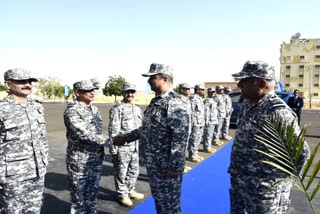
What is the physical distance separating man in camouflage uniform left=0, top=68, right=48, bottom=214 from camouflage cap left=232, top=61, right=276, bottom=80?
2.08 m

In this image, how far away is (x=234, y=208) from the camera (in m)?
2.63

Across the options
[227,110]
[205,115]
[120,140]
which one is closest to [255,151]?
[120,140]

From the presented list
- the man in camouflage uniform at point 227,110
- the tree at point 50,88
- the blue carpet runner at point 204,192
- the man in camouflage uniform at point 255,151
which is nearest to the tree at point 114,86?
the tree at point 50,88

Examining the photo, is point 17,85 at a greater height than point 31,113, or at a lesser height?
greater

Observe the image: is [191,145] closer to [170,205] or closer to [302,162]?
[170,205]

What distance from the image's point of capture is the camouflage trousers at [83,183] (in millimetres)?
3371

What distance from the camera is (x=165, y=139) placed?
287cm

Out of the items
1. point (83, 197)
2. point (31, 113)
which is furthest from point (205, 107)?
point (31, 113)

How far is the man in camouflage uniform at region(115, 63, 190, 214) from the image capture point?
2781 mm

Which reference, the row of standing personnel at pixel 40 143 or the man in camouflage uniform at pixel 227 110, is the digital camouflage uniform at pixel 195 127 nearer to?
the man in camouflage uniform at pixel 227 110

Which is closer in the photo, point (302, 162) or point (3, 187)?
point (302, 162)

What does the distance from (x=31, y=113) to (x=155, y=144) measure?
1317 mm

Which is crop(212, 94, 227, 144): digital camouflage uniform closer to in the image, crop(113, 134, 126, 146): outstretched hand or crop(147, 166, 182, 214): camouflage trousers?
crop(113, 134, 126, 146): outstretched hand

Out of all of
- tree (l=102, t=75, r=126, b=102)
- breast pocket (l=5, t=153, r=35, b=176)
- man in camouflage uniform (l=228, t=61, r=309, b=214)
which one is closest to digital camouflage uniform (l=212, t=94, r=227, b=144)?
man in camouflage uniform (l=228, t=61, r=309, b=214)
